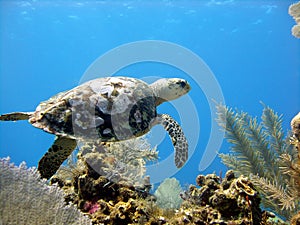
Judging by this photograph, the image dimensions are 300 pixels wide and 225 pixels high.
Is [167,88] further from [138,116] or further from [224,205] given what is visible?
[224,205]

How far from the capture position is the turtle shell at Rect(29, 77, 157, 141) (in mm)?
3324

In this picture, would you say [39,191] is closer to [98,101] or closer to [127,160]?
[98,101]

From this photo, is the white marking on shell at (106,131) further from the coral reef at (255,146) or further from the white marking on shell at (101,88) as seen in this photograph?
the coral reef at (255,146)

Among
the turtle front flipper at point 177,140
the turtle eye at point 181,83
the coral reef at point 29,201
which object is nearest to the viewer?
the coral reef at point 29,201

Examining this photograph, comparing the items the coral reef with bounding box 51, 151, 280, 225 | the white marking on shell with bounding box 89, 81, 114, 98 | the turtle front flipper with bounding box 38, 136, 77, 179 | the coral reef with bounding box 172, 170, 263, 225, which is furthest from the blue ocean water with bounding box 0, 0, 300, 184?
the coral reef with bounding box 172, 170, 263, 225

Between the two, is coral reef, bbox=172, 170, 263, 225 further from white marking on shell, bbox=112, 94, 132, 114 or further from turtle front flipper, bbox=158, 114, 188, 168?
white marking on shell, bbox=112, 94, 132, 114

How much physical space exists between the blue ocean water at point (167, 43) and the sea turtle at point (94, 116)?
7.27 ft

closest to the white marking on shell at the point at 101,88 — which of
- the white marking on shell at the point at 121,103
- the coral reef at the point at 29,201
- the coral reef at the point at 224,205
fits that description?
the white marking on shell at the point at 121,103

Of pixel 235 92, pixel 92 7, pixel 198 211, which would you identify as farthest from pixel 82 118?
pixel 235 92

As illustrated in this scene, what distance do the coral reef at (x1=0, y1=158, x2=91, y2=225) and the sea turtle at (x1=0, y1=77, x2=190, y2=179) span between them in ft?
2.29

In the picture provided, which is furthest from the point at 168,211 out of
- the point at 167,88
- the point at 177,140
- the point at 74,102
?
the point at 167,88

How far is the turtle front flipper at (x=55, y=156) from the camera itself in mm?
3320

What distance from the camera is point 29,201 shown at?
2467 mm

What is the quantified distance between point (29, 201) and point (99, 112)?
4.68 ft
